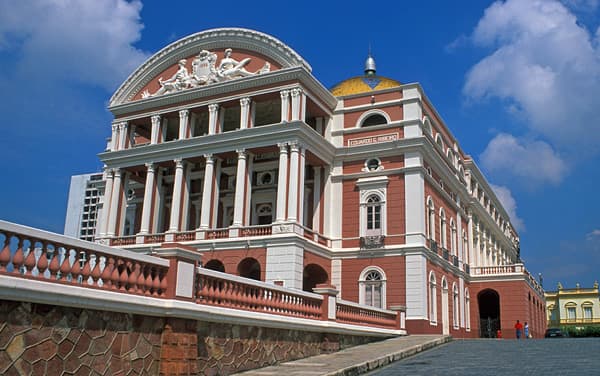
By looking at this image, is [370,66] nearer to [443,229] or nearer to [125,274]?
[443,229]

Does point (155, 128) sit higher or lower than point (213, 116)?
lower

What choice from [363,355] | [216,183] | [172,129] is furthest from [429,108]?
[363,355]

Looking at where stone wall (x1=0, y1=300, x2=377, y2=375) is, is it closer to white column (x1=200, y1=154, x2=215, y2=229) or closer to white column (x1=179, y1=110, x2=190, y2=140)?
white column (x1=200, y1=154, x2=215, y2=229)

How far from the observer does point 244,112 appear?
28.2 metres

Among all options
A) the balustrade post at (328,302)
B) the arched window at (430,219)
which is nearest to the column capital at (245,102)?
the arched window at (430,219)

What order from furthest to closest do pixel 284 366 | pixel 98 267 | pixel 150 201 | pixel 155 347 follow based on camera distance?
pixel 150 201 → pixel 284 366 → pixel 155 347 → pixel 98 267

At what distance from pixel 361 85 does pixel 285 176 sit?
10315 mm

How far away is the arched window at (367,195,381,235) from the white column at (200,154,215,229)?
7251mm

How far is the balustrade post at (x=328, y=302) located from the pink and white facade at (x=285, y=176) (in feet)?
23.4

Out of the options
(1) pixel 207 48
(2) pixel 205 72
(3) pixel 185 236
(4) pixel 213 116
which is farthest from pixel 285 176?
(1) pixel 207 48

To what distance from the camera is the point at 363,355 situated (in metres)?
15.6

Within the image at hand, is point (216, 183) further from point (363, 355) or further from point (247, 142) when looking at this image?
point (363, 355)

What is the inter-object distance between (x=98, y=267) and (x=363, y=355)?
8.16m

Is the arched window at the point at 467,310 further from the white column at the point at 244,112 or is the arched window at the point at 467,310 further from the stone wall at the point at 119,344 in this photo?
the stone wall at the point at 119,344
